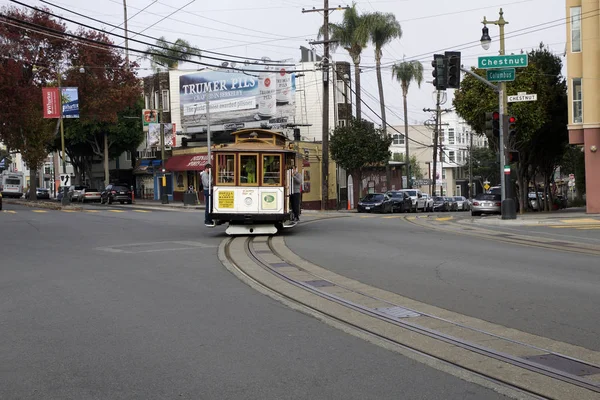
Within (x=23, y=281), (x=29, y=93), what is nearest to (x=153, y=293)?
(x=23, y=281)

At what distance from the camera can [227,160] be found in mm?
19484

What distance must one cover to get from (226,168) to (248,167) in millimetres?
622

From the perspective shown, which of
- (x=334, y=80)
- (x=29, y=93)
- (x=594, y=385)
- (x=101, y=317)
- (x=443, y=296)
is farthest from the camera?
(x=334, y=80)

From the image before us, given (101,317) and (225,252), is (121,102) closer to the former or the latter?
(225,252)

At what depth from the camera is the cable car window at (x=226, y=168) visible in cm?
1942

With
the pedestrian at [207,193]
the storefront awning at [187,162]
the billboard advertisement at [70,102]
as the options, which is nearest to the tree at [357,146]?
the storefront awning at [187,162]

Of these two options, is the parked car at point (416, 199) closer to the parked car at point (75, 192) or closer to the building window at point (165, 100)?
the building window at point (165, 100)

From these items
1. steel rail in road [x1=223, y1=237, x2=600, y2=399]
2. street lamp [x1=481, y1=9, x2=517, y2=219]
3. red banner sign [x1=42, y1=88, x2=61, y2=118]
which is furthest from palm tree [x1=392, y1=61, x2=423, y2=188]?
steel rail in road [x1=223, y1=237, x2=600, y2=399]

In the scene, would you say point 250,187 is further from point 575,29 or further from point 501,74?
point 575,29

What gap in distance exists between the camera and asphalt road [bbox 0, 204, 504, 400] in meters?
5.69

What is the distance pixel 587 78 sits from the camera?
31.4m

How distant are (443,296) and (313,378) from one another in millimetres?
4362

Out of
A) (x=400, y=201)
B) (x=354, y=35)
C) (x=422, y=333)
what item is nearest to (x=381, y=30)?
(x=354, y=35)

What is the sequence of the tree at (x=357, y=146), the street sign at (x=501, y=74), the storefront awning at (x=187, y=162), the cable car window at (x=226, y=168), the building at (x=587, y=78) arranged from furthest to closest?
the storefront awning at (x=187, y=162) < the tree at (x=357, y=146) < the building at (x=587, y=78) < the street sign at (x=501, y=74) < the cable car window at (x=226, y=168)
